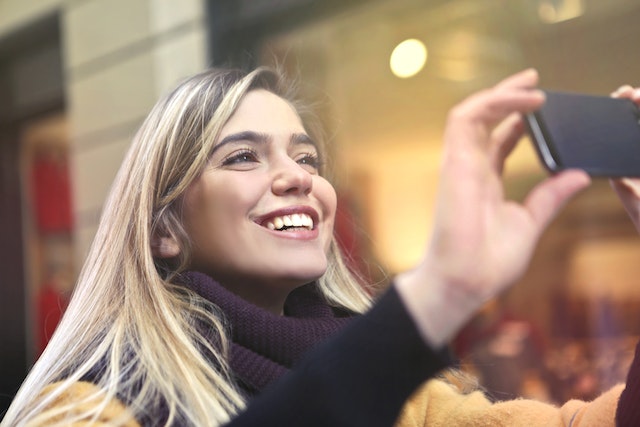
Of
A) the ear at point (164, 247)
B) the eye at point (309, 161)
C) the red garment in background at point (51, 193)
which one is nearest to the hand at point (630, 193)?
the eye at point (309, 161)

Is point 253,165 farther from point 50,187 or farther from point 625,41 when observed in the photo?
point 50,187

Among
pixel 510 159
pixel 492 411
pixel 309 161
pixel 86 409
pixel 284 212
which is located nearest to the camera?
pixel 86 409

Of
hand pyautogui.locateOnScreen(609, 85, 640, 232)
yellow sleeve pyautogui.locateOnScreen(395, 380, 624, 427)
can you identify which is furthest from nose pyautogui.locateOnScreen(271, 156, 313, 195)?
hand pyautogui.locateOnScreen(609, 85, 640, 232)

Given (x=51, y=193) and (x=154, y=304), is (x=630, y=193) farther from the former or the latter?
(x=51, y=193)

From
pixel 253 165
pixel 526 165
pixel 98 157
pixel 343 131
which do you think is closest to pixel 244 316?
pixel 253 165

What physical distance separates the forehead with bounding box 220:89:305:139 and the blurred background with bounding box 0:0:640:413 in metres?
1.05

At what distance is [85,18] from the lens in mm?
6043

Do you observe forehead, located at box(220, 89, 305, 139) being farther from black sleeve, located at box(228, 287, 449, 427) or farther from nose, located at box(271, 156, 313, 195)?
black sleeve, located at box(228, 287, 449, 427)

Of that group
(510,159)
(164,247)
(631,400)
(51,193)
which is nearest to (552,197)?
(631,400)

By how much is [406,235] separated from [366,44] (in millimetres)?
1114

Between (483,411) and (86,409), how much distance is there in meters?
0.89

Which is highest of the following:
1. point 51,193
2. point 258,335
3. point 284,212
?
point 284,212

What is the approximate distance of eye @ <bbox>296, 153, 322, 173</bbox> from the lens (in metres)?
2.04

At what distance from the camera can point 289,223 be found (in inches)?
73.7
